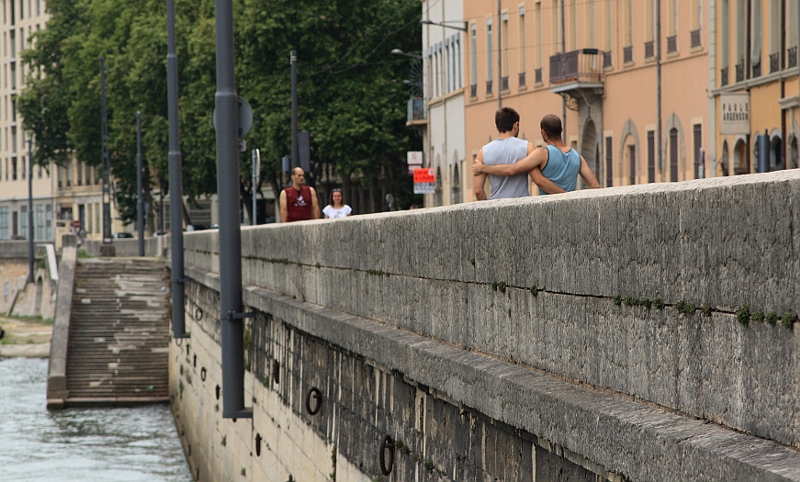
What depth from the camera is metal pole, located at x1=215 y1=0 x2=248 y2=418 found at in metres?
14.3

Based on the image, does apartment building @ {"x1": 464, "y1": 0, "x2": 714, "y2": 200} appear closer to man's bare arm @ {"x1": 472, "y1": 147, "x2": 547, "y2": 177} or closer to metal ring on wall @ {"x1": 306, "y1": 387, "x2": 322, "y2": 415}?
metal ring on wall @ {"x1": 306, "y1": 387, "x2": 322, "y2": 415}

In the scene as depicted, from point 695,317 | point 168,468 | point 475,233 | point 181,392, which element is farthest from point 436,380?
point 181,392

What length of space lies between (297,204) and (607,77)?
995 inches

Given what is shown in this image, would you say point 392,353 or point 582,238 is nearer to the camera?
point 582,238

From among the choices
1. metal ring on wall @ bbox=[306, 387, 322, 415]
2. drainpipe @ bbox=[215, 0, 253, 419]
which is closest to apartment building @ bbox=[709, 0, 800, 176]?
drainpipe @ bbox=[215, 0, 253, 419]

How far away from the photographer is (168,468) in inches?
1185

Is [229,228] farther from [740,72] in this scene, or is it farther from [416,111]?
[416,111]

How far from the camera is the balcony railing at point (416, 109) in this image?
191 ft

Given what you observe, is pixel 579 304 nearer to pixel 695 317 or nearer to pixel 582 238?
pixel 582 238

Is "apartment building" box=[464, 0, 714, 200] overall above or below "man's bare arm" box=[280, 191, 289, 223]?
above

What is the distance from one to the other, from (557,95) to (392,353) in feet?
124

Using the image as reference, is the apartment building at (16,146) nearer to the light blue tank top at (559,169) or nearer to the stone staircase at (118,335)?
the stone staircase at (118,335)

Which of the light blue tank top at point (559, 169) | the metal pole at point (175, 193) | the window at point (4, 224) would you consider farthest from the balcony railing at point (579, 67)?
the window at point (4, 224)

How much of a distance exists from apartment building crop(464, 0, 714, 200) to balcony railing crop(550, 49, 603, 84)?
27 millimetres
